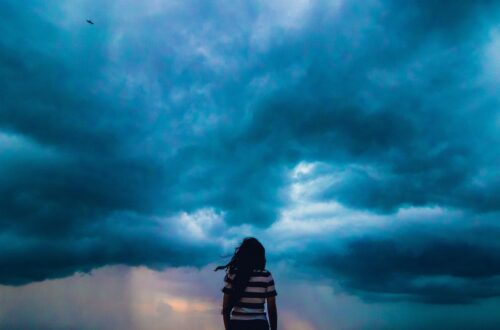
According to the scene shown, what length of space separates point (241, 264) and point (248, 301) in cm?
77

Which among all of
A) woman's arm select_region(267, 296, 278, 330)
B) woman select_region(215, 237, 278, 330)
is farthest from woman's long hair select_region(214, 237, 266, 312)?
woman's arm select_region(267, 296, 278, 330)

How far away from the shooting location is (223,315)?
8766 mm

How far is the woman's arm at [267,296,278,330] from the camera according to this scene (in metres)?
8.58

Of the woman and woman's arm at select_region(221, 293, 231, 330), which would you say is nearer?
the woman

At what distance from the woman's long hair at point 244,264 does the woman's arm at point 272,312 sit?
67cm

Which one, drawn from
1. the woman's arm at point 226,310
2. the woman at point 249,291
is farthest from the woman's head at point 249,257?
the woman's arm at point 226,310

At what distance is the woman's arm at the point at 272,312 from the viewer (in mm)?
8580

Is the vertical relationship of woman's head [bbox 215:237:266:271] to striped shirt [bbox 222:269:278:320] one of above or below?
above

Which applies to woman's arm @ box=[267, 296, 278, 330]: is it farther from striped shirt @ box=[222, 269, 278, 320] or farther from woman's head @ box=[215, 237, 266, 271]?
woman's head @ box=[215, 237, 266, 271]

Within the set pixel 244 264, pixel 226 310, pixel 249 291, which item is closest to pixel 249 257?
pixel 244 264

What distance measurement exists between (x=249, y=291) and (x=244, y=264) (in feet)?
1.83

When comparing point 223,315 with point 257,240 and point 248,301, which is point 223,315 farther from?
point 257,240

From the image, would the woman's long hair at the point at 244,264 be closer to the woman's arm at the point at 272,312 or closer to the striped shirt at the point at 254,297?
the striped shirt at the point at 254,297

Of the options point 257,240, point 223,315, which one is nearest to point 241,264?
point 257,240
